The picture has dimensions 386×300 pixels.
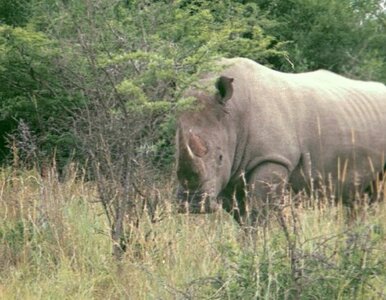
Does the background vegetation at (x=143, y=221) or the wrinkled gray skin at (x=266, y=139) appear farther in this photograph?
the wrinkled gray skin at (x=266, y=139)

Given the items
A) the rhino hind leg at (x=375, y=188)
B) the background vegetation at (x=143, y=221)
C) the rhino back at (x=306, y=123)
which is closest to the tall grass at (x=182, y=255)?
the background vegetation at (x=143, y=221)

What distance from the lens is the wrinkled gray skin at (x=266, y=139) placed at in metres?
6.95

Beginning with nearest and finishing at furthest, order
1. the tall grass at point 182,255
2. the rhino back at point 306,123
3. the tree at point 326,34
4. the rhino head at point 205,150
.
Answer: the tall grass at point 182,255
the rhino head at point 205,150
the rhino back at point 306,123
the tree at point 326,34

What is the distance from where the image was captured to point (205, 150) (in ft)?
23.2

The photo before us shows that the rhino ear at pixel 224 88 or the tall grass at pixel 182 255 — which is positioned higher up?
the rhino ear at pixel 224 88

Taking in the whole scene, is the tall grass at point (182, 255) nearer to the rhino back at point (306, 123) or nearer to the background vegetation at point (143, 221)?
the background vegetation at point (143, 221)

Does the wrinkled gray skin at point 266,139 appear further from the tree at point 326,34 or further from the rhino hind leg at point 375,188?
the tree at point 326,34

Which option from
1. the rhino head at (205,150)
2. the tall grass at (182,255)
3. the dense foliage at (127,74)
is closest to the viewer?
the tall grass at (182,255)

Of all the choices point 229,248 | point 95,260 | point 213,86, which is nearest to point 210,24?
point 213,86

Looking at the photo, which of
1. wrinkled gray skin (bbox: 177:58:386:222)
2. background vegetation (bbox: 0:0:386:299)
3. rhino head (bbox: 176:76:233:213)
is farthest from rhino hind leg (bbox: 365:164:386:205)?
rhino head (bbox: 176:76:233:213)

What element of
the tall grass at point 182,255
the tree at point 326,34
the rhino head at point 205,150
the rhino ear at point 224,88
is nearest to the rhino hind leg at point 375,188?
the tall grass at point 182,255

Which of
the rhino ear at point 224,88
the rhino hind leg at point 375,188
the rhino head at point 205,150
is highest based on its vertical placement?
the rhino ear at point 224,88

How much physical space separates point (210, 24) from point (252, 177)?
142 centimetres

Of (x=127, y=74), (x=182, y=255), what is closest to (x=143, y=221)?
(x=182, y=255)
